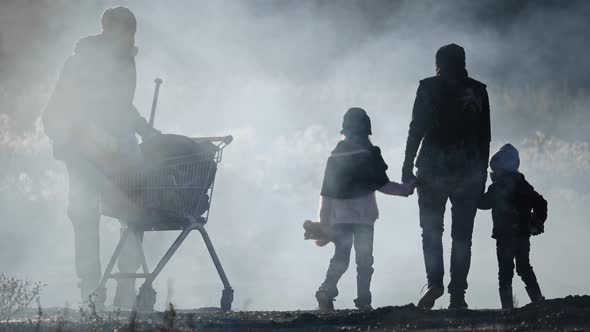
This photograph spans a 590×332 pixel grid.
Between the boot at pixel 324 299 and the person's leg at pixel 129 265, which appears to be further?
the person's leg at pixel 129 265

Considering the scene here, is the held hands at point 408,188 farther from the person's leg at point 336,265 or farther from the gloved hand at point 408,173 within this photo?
the person's leg at point 336,265

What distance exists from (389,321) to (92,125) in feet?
12.4

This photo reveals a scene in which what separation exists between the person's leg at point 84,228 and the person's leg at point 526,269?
12.8 feet

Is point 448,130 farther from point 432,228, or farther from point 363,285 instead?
point 363,285

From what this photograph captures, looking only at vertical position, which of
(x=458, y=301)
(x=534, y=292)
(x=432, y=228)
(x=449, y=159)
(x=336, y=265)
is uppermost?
(x=449, y=159)

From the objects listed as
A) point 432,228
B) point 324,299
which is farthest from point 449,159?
point 324,299

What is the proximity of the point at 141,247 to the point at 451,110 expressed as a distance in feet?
11.5

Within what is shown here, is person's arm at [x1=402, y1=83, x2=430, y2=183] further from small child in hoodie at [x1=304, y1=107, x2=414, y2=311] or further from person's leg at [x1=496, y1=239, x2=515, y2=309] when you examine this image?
person's leg at [x1=496, y1=239, x2=515, y2=309]

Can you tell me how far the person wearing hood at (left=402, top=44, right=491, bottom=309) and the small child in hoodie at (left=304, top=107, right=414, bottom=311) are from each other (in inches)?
29.1

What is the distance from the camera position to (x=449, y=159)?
794 cm

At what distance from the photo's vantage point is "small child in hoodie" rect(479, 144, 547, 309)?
869cm

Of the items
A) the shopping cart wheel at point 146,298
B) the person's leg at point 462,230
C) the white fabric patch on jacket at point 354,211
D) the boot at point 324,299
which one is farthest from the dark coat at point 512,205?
the shopping cart wheel at point 146,298

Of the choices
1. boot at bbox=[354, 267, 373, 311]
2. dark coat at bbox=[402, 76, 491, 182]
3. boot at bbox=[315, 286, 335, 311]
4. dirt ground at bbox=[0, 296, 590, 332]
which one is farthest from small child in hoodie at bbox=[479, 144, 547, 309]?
dirt ground at bbox=[0, 296, 590, 332]

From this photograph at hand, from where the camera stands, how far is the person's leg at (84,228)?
28.7ft
